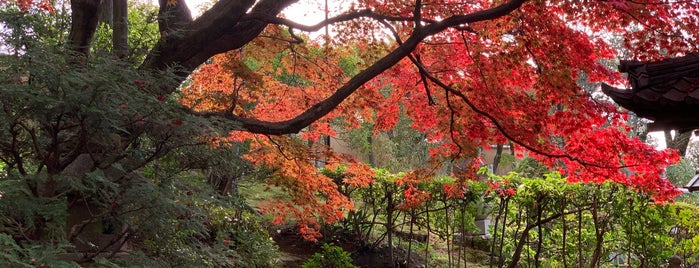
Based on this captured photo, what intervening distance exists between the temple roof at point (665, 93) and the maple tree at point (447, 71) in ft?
6.55

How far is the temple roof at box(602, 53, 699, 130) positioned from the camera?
9.94 feet

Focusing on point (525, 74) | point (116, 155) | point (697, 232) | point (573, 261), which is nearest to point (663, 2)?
point (525, 74)

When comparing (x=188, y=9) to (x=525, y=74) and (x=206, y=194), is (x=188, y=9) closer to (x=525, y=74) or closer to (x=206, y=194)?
(x=206, y=194)

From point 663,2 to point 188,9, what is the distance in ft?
15.7

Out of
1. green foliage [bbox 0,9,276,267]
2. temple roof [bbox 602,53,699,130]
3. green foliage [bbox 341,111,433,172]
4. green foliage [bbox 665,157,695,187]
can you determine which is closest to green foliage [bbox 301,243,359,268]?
green foliage [bbox 0,9,276,267]

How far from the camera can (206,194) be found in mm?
3449

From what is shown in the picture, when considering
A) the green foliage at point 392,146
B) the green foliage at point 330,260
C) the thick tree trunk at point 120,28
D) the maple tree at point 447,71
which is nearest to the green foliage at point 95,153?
the maple tree at point 447,71

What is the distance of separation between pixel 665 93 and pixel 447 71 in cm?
401

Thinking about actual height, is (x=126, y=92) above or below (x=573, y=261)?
above

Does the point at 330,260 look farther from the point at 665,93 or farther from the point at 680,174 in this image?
the point at 680,174

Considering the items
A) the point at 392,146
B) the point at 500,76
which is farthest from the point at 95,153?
the point at 392,146

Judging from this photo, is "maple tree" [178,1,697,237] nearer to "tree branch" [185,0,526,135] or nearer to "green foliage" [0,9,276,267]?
"tree branch" [185,0,526,135]

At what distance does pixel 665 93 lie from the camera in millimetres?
3094

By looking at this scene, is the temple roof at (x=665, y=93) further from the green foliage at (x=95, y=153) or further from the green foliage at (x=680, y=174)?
the green foliage at (x=680, y=174)
